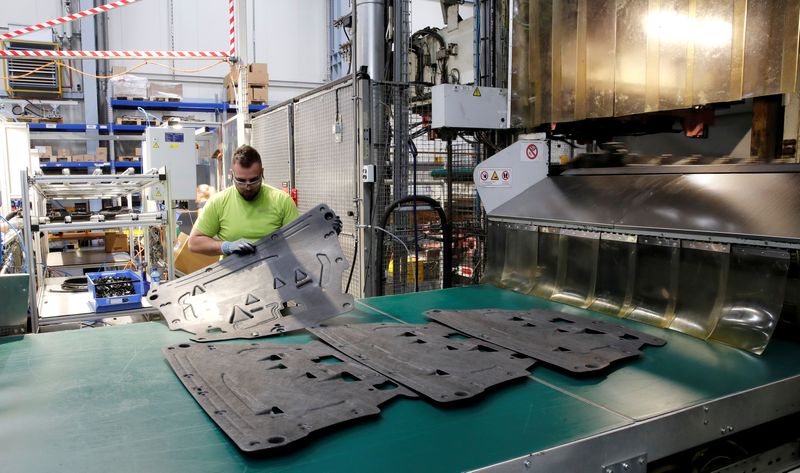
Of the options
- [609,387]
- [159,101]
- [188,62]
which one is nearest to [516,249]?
[609,387]

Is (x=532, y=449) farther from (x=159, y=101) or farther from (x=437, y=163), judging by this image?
(x=159, y=101)

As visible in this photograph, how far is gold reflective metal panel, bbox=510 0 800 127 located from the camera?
2.34 meters

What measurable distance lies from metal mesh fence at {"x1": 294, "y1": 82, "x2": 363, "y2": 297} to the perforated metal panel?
12.9 inches

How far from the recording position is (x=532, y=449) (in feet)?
4.45

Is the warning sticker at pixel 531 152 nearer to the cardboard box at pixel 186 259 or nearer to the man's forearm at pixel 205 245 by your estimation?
the man's forearm at pixel 205 245


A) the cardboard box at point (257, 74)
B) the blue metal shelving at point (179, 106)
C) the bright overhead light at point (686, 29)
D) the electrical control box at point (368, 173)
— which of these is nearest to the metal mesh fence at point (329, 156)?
the electrical control box at point (368, 173)

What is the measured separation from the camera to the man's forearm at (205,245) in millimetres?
3314

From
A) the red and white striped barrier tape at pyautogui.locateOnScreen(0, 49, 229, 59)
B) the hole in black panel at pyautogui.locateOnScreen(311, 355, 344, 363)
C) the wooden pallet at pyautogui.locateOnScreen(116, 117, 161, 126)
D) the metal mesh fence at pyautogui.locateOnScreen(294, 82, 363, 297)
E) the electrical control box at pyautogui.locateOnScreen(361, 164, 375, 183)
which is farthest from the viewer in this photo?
the wooden pallet at pyautogui.locateOnScreen(116, 117, 161, 126)

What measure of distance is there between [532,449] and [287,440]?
61 centimetres

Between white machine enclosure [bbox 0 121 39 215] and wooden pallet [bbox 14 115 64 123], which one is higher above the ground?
wooden pallet [bbox 14 115 64 123]

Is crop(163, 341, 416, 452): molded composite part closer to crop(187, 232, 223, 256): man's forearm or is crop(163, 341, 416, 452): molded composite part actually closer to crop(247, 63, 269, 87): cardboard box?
crop(187, 232, 223, 256): man's forearm

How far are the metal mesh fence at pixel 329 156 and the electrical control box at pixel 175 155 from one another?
1365mm

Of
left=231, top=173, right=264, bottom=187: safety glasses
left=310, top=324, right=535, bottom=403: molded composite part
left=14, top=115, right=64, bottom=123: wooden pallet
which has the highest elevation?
left=14, top=115, right=64, bottom=123: wooden pallet

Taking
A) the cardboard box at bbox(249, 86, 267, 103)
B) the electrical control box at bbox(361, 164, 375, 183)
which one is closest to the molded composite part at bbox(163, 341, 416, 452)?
the electrical control box at bbox(361, 164, 375, 183)
